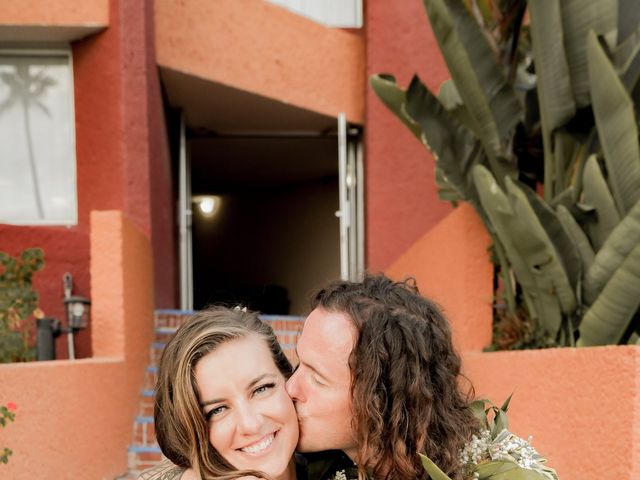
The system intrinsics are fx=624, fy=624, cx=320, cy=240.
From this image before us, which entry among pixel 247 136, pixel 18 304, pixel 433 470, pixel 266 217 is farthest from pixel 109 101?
pixel 266 217

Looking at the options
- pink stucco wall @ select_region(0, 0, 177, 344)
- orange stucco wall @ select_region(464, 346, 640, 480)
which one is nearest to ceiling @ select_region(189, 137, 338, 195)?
pink stucco wall @ select_region(0, 0, 177, 344)

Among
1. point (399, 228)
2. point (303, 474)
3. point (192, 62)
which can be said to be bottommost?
point (303, 474)

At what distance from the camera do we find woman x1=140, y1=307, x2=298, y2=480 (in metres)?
1.67

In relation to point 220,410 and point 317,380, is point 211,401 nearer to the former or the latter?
point 220,410

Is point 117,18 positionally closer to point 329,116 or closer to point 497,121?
point 329,116

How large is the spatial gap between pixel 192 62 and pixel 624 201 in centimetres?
454

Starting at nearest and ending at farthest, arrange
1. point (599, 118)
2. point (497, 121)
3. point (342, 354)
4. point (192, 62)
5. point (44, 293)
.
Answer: point (342, 354) → point (599, 118) → point (497, 121) → point (44, 293) → point (192, 62)

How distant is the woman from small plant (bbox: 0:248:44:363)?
2595 mm

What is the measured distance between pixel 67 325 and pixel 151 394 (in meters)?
0.85

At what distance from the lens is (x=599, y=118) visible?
12.5 ft

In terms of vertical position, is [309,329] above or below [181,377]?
above

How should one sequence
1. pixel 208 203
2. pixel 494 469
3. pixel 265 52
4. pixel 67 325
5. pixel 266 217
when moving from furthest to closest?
pixel 266 217 → pixel 208 203 → pixel 265 52 → pixel 67 325 → pixel 494 469

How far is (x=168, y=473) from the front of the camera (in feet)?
5.78

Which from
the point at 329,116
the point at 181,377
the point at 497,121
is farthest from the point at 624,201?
the point at 329,116
